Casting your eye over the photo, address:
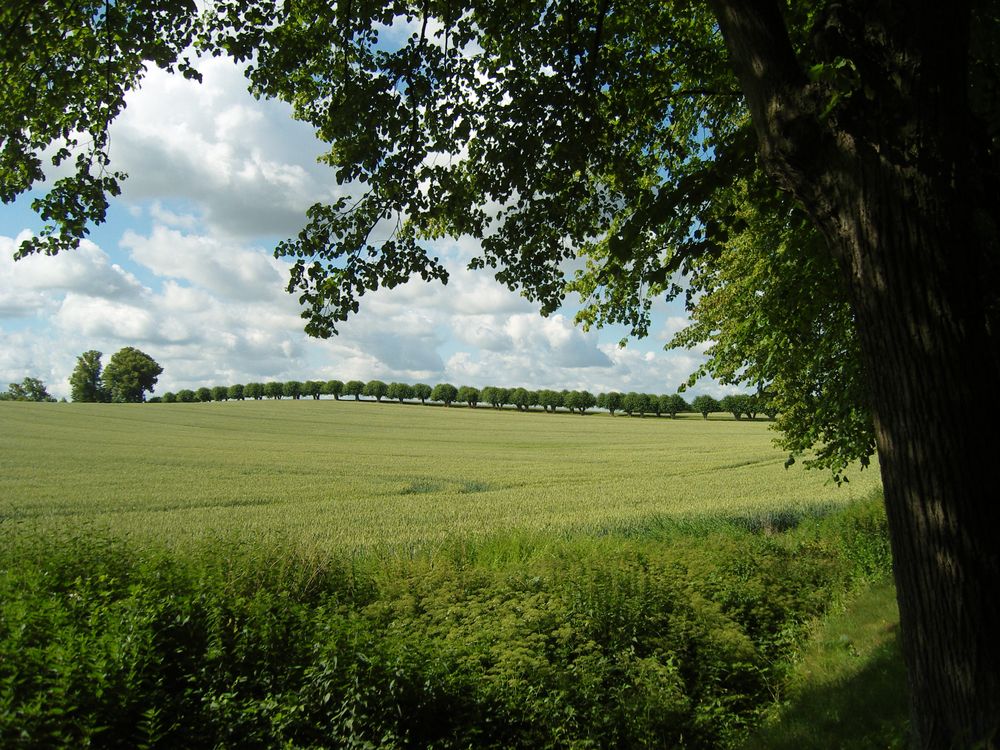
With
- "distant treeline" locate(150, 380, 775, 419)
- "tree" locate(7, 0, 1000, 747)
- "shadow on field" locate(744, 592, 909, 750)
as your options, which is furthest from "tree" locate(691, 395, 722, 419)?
"shadow on field" locate(744, 592, 909, 750)

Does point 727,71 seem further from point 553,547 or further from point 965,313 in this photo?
point 553,547

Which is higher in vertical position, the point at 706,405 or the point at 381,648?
the point at 706,405

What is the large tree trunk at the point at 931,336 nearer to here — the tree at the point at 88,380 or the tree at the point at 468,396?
the tree at the point at 468,396

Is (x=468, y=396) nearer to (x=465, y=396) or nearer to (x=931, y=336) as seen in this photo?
(x=465, y=396)

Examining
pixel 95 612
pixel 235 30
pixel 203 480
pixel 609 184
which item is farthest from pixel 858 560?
pixel 203 480

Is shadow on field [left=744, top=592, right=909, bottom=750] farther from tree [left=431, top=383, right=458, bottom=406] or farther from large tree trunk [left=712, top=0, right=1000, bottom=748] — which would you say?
tree [left=431, top=383, right=458, bottom=406]

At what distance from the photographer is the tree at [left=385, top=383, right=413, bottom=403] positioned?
100m

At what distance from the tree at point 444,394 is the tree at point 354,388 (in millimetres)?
11265

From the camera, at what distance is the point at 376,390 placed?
102 metres

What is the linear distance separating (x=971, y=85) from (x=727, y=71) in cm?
287

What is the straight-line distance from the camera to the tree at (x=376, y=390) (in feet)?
331

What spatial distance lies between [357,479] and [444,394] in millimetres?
71789

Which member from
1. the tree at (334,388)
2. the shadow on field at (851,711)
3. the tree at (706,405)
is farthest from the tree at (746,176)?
the tree at (334,388)

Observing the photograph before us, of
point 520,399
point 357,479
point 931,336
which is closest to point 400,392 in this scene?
point 520,399
